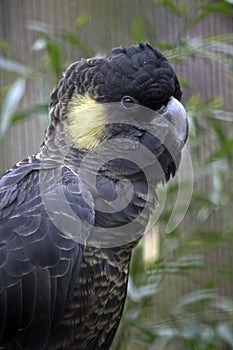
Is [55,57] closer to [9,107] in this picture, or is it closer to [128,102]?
[9,107]

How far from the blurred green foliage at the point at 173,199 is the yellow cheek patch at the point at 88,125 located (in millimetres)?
379

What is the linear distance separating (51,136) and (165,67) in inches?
9.2

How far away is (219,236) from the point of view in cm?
166

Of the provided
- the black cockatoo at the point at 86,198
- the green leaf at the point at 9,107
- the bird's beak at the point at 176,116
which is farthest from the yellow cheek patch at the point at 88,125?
the green leaf at the point at 9,107

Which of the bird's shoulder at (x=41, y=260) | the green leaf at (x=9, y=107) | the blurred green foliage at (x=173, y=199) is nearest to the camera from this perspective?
the bird's shoulder at (x=41, y=260)

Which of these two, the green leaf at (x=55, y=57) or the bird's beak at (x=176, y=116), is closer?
the bird's beak at (x=176, y=116)

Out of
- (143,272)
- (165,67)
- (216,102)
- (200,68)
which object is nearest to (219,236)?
(143,272)

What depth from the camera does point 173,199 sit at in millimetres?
1623

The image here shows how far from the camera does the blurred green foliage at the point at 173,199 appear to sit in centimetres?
153

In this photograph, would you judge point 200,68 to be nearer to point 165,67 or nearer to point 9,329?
point 165,67

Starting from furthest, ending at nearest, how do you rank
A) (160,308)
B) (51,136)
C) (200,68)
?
(200,68)
(160,308)
(51,136)

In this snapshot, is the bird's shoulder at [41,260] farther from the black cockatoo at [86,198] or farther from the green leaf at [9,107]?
the green leaf at [9,107]

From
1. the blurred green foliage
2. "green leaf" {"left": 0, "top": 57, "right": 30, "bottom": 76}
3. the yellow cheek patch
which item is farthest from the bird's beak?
"green leaf" {"left": 0, "top": 57, "right": 30, "bottom": 76}

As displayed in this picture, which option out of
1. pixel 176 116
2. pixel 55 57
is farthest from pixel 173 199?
pixel 176 116
